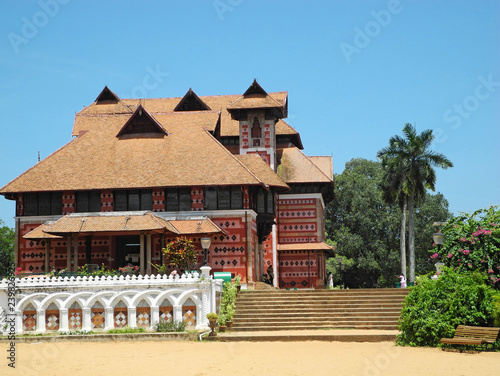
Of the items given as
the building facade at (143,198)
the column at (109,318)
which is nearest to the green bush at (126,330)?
the column at (109,318)

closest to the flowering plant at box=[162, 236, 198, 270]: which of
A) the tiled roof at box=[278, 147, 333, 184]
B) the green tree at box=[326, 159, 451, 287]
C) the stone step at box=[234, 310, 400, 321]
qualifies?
the stone step at box=[234, 310, 400, 321]

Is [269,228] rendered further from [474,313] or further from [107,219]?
[474,313]

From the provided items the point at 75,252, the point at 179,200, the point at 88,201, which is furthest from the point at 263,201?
the point at 75,252

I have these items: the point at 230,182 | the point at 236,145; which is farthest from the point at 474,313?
the point at 236,145

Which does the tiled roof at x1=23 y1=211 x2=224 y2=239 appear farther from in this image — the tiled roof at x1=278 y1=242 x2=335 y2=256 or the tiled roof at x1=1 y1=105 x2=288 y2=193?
the tiled roof at x1=278 y1=242 x2=335 y2=256

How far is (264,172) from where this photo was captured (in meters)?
42.6

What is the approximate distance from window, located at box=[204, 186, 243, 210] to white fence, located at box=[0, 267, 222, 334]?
398 inches

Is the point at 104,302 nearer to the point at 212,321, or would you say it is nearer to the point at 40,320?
the point at 40,320

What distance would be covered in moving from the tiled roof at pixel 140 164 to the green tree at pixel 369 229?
30.1 m

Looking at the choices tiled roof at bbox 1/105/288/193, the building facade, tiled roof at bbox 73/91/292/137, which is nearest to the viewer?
the building facade

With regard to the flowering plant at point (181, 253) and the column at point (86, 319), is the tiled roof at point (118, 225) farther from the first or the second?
the column at point (86, 319)

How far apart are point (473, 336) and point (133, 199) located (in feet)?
72.8

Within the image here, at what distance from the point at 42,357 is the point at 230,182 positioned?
17.7 meters

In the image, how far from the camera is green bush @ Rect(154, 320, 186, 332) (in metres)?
28.2
